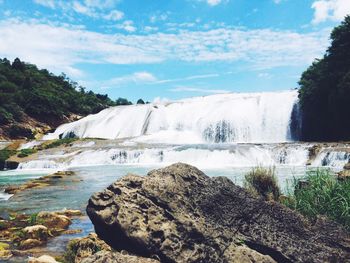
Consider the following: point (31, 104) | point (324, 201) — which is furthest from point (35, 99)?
point (324, 201)

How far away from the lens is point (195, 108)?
52.2 m

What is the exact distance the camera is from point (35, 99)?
66.3 metres

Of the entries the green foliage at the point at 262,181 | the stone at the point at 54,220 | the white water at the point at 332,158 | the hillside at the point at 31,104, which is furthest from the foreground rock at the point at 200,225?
the hillside at the point at 31,104

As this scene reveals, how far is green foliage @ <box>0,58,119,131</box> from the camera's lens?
63.0 meters

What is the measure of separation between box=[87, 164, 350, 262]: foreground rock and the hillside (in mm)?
54165

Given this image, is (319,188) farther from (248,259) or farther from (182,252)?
(182,252)

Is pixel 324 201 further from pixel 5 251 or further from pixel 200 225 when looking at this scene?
pixel 5 251

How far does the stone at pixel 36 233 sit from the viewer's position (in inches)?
392

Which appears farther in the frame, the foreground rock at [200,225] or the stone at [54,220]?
the stone at [54,220]

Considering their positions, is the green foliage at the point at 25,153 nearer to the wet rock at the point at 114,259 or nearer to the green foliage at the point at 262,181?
the green foliage at the point at 262,181

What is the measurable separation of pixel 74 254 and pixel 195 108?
1760 inches

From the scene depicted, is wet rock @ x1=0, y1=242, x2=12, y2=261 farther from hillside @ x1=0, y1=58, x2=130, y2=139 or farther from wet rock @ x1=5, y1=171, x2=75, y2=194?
hillside @ x1=0, y1=58, x2=130, y2=139

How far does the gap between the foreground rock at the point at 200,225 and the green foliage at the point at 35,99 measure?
56.1 m

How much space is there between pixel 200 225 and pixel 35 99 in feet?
211
